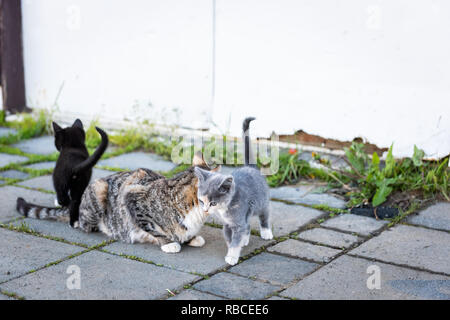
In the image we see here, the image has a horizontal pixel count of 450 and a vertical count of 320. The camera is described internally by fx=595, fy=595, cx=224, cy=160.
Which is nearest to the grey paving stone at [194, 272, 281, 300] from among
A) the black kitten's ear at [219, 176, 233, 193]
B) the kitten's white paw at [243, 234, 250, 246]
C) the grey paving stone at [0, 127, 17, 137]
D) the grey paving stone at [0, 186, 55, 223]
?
the kitten's white paw at [243, 234, 250, 246]

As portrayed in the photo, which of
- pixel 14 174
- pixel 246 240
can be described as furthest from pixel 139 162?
pixel 246 240

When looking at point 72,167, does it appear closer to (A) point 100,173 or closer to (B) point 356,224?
(A) point 100,173

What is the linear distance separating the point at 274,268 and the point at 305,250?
40cm

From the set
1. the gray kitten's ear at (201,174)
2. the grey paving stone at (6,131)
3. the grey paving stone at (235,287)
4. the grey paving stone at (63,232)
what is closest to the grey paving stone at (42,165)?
the grey paving stone at (6,131)

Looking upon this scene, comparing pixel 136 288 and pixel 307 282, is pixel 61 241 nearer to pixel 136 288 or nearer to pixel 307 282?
pixel 136 288

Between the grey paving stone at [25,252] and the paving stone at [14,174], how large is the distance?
1.53 metres

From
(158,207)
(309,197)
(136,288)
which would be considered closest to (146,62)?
(309,197)

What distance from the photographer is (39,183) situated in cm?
582

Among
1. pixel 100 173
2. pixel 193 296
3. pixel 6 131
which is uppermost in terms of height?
pixel 6 131

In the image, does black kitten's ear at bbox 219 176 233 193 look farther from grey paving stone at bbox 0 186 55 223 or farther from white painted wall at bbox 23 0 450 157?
white painted wall at bbox 23 0 450 157

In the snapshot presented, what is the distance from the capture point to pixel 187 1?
22.5 feet

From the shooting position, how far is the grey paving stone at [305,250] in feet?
13.6

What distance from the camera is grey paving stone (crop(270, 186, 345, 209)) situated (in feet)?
17.3

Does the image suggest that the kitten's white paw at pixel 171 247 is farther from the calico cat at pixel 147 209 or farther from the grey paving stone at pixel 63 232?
the grey paving stone at pixel 63 232
